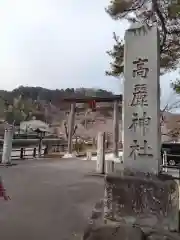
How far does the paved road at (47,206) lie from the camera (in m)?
4.30

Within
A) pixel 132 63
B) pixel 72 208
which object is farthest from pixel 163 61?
pixel 72 208

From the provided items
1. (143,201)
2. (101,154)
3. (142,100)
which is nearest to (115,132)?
(101,154)

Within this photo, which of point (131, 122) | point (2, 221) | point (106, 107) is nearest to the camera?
point (131, 122)

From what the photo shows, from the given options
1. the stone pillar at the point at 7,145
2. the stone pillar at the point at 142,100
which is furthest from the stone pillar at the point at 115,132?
the stone pillar at the point at 142,100

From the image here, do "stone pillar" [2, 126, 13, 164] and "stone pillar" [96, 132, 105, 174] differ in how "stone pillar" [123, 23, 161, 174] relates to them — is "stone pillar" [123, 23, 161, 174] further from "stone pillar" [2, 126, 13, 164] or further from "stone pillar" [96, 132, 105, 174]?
"stone pillar" [2, 126, 13, 164]

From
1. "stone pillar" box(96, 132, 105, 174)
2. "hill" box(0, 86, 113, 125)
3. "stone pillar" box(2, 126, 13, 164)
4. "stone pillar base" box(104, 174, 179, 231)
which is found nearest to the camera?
"stone pillar base" box(104, 174, 179, 231)

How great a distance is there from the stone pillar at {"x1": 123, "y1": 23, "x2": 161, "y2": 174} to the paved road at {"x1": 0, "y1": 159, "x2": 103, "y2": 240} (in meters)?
1.67

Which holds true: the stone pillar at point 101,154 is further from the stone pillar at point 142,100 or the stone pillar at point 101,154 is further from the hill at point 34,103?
the hill at point 34,103

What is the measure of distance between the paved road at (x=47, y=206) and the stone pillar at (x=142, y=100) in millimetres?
1674

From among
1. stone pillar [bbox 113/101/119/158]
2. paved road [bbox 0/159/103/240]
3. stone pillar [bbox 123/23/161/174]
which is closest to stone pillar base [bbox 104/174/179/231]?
stone pillar [bbox 123/23/161/174]

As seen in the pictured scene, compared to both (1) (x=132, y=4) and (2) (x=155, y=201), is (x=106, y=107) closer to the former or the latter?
(1) (x=132, y=4)

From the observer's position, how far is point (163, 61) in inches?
404

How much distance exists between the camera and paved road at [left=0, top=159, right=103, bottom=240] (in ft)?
14.1

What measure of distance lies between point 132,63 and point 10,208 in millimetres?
4086
